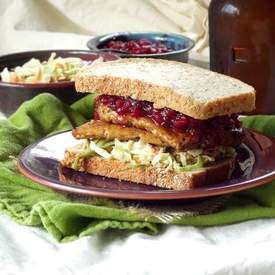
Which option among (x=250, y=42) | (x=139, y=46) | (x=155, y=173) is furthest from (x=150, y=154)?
(x=139, y=46)

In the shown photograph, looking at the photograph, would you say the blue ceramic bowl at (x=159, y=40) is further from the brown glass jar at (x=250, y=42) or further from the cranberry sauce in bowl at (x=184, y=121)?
the cranberry sauce in bowl at (x=184, y=121)

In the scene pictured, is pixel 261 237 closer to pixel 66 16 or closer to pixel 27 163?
pixel 27 163

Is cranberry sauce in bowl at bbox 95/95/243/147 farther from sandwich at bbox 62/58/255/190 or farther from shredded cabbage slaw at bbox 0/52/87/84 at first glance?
shredded cabbage slaw at bbox 0/52/87/84

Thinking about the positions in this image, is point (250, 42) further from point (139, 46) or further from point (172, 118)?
point (172, 118)

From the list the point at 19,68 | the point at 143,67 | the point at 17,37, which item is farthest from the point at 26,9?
the point at 143,67

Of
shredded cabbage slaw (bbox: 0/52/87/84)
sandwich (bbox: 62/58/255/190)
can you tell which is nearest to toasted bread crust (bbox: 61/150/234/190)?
sandwich (bbox: 62/58/255/190)
